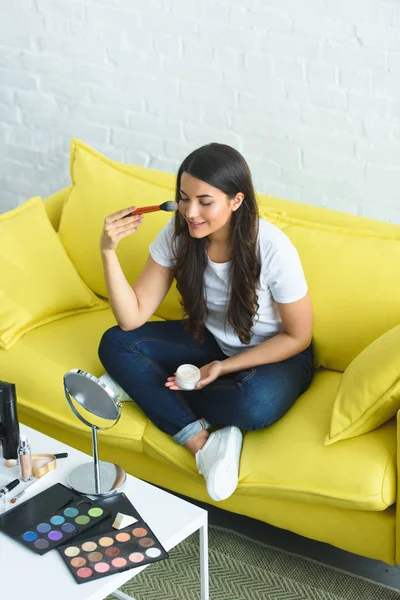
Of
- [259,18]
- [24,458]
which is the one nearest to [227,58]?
[259,18]

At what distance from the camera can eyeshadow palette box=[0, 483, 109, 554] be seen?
155 centimetres

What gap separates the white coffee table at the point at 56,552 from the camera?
1442 mm

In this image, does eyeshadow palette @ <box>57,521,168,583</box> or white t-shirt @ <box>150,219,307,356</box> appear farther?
white t-shirt @ <box>150,219,307,356</box>

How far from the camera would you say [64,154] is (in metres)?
3.28

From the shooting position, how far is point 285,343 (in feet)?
6.81

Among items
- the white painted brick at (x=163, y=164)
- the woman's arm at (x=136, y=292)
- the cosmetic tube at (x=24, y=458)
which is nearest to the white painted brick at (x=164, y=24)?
the white painted brick at (x=163, y=164)

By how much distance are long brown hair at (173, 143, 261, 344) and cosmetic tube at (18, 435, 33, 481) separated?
626 millimetres

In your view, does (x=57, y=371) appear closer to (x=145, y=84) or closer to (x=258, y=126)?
(x=258, y=126)

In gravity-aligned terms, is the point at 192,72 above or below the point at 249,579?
above

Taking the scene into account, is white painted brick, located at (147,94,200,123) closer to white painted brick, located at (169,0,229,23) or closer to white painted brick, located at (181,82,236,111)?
white painted brick, located at (181,82,236,111)

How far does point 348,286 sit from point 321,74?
2.52ft

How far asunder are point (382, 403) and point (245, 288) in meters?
0.45

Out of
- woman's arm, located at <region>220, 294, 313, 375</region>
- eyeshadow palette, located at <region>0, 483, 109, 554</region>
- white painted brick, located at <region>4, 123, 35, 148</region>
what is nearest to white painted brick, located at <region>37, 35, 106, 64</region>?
white painted brick, located at <region>4, 123, 35, 148</region>

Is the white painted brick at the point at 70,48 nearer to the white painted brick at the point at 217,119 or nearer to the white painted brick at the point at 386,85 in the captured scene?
the white painted brick at the point at 217,119
